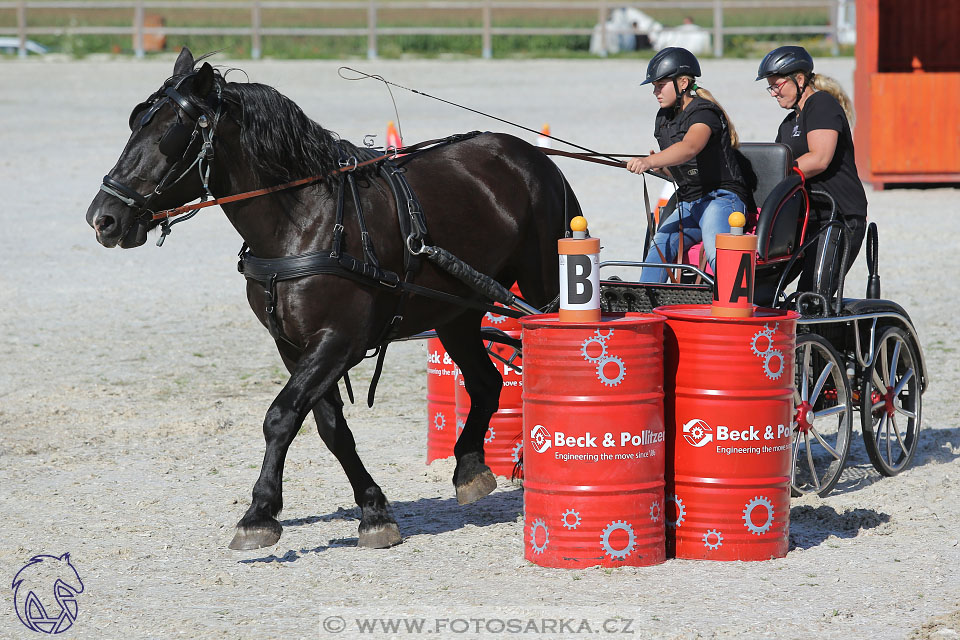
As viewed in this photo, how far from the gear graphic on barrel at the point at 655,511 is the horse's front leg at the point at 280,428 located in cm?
143

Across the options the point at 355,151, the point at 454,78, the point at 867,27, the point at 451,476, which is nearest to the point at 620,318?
the point at 355,151

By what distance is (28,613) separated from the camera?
465cm

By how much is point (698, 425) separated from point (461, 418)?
182 cm

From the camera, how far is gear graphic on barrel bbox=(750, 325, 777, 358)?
5141 mm

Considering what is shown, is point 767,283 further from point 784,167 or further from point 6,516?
point 6,516

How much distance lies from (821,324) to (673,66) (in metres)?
1.52

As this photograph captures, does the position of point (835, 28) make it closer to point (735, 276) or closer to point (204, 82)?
point (735, 276)

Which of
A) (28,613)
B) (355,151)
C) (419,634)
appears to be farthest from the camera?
(355,151)

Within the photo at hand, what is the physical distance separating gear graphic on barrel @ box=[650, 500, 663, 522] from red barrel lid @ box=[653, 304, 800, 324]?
0.77m

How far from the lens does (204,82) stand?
5.17m

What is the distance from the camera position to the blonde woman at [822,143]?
658cm

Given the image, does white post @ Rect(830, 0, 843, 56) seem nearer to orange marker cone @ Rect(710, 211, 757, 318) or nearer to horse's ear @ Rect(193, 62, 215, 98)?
orange marker cone @ Rect(710, 211, 757, 318)

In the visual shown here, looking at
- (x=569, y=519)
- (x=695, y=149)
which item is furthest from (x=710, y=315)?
(x=695, y=149)

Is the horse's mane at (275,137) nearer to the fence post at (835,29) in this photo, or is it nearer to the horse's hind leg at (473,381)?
the horse's hind leg at (473,381)
